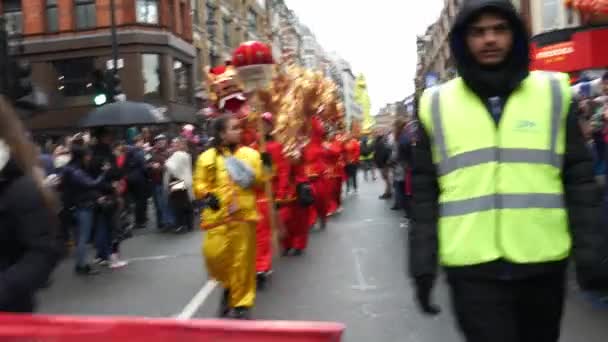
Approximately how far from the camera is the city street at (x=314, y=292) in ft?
19.9

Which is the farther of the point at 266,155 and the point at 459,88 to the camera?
the point at 266,155

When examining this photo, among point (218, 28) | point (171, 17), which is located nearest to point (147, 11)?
point (171, 17)

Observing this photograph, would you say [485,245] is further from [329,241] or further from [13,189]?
[329,241]

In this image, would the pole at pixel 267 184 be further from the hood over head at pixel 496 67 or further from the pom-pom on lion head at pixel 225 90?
the hood over head at pixel 496 67

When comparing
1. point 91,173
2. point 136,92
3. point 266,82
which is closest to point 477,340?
point 266,82

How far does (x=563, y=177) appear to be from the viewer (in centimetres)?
288

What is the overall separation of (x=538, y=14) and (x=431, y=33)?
55.3 meters

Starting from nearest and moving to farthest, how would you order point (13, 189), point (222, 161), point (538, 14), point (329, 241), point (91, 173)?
point (13, 189)
point (222, 161)
point (91, 173)
point (329, 241)
point (538, 14)

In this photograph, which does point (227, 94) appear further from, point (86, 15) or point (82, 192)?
point (86, 15)

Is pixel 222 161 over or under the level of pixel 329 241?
over

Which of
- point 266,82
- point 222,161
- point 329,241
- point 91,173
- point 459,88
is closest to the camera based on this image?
point 459,88

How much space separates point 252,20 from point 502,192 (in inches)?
2271

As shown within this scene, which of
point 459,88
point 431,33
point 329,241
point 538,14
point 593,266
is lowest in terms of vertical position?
point 329,241

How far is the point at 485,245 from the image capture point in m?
2.78
